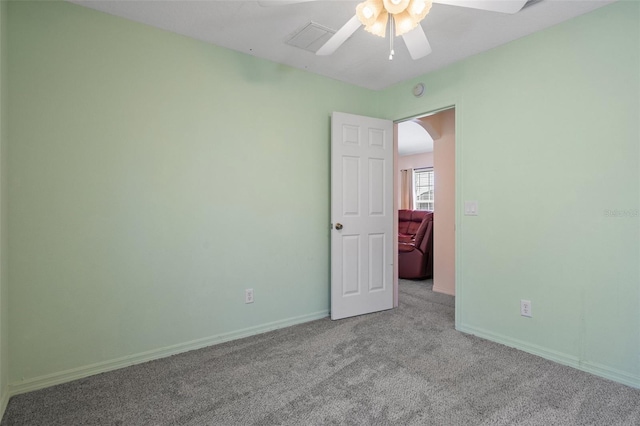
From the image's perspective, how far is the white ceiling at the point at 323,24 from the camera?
210 cm

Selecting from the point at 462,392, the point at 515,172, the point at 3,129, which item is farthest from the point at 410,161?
the point at 3,129

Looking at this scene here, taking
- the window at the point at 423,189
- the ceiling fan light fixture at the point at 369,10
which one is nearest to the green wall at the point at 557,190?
the ceiling fan light fixture at the point at 369,10

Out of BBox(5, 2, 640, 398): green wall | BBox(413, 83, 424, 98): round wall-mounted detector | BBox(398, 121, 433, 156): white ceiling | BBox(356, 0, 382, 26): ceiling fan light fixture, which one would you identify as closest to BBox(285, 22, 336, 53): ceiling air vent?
BBox(5, 2, 640, 398): green wall

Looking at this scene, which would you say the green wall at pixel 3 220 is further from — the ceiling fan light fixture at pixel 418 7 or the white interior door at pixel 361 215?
the white interior door at pixel 361 215

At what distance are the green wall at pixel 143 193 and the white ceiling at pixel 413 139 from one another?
2.63 metres

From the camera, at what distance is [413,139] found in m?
6.22

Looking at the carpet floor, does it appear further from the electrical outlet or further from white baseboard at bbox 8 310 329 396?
the electrical outlet

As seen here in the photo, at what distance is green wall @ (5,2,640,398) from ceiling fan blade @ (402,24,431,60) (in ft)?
3.48

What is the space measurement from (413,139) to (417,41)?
4.56 m

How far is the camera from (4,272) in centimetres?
184

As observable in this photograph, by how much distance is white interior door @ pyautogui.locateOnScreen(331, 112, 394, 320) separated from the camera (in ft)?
10.4

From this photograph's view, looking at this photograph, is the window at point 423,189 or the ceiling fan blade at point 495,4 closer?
the ceiling fan blade at point 495,4

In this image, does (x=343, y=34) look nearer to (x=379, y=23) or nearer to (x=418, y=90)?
(x=379, y=23)

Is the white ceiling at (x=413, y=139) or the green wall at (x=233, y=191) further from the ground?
the white ceiling at (x=413, y=139)
